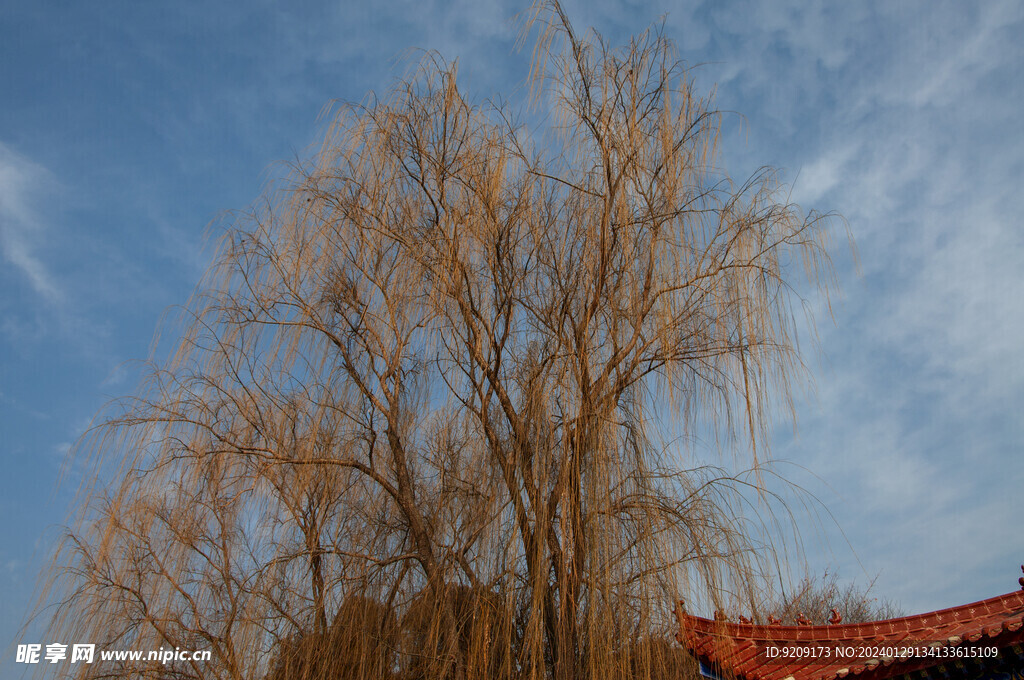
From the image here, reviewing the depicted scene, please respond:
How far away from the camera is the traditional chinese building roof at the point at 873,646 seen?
3.36 metres

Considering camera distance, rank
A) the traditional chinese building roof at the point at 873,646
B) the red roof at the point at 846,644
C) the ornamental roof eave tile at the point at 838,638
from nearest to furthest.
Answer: the traditional chinese building roof at the point at 873,646 < the red roof at the point at 846,644 < the ornamental roof eave tile at the point at 838,638

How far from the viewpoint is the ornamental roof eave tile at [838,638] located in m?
3.86

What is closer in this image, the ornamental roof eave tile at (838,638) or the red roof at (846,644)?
the red roof at (846,644)

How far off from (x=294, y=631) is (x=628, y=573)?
1647 millimetres

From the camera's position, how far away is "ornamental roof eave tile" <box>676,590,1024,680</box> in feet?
12.7

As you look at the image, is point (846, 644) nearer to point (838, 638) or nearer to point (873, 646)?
point (838, 638)

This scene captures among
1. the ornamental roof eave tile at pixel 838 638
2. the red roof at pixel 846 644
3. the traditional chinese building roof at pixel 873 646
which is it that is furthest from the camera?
the ornamental roof eave tile at pixel 838 638

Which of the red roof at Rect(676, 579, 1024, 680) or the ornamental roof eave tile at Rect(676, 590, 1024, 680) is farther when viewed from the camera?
the ornamental roof eave tile at Rect(676, 590, 1024, 680)

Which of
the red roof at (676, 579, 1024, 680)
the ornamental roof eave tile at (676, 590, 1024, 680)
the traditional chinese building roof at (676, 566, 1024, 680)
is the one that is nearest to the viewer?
the traditional chinese building roof at (676, 566, 1024, 680)

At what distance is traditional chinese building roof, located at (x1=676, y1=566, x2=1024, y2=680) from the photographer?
11.0 feet

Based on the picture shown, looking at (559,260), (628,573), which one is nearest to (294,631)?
(628,573)

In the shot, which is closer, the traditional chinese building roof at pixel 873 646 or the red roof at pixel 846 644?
the traditional chinese building roof at pixel 873 646

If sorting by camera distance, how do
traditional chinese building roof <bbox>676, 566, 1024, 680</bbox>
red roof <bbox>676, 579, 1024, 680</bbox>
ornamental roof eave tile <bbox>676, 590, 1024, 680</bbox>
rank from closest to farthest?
1. traditional chinese building roof <bbox>676, 566, 1024, 680</bbox>
2. red roof <bbox>676, 579, 1024, 680</bbox>
3. ornamental roof eave tile <bbox>676, 590, 1024, 680</bbox>

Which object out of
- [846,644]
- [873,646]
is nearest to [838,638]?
[846,644]
